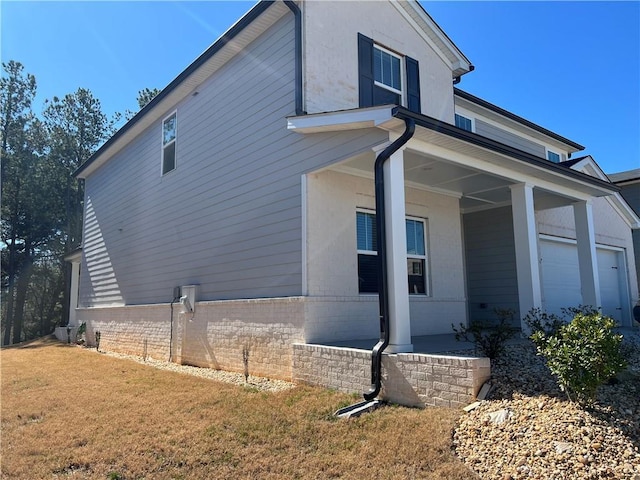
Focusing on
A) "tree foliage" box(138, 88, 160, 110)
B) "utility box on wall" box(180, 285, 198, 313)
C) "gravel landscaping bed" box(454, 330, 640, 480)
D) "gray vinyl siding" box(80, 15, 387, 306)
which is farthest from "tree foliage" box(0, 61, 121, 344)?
"gravel landscaping bed" box(454, 330, 640, 480)

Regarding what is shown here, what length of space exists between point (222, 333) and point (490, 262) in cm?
708

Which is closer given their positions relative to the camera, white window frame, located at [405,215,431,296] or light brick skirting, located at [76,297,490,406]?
light brick skirting, located at [76,297,490,406]

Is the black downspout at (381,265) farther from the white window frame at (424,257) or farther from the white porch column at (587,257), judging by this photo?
the white porch column at (587,257)

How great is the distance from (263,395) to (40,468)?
2905 mm

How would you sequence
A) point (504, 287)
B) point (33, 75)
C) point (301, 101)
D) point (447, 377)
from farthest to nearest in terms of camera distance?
point (33, 75)
point (504, 287)
point (301, 101)
point (447, 377)

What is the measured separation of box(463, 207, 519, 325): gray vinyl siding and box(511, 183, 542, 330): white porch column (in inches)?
116

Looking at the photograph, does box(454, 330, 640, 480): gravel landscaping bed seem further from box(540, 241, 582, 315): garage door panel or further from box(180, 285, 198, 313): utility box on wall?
Answer: box(180, 285, 198, 313): utility box on wall

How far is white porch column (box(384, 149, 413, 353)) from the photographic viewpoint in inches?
239

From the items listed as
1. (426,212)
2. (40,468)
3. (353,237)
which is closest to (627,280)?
(426,212)

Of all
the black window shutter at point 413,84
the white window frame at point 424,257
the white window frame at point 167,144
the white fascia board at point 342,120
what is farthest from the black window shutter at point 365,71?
the white window frame at point 167,144

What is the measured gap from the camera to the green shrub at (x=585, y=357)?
435 centimetres

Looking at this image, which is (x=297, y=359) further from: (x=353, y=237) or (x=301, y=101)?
(x=301, y=101)

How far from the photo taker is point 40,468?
4270mm

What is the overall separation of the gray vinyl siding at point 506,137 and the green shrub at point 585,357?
31.3 feet
